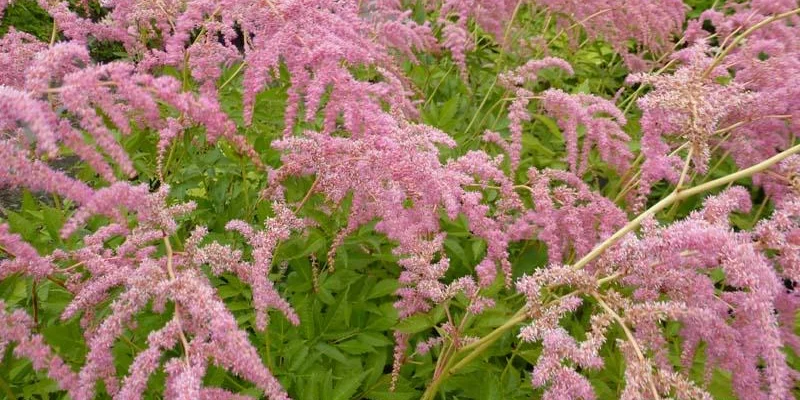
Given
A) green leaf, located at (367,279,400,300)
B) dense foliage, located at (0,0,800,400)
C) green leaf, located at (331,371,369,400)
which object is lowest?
green leaf, located at (367,279,400,300)

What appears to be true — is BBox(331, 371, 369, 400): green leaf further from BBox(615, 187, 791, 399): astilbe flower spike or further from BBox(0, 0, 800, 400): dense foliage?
BBox(615, 187, 791, 399): astilbe flower spike

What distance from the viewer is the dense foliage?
1.50 metres

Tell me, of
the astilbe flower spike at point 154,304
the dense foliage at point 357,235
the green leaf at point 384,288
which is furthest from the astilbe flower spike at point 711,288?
the green leaf at point 384,288

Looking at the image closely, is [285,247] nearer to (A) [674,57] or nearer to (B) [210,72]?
(B) [210,72]

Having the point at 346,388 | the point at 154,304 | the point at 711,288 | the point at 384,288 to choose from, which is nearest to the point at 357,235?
the point at 384,288

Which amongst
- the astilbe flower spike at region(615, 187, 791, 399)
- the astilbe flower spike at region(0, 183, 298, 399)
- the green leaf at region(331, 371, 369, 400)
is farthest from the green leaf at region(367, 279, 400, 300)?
the astilbe flower spike at region(615, 187, 791, 399)

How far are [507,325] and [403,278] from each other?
Result: 45 centimetres

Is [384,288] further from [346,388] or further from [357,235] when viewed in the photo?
[346,388]

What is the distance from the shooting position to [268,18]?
6.97ft

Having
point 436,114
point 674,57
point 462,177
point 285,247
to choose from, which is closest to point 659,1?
point 674,57

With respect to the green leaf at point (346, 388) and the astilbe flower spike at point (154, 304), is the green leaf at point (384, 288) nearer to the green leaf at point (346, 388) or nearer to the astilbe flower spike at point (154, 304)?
the green leaf at point (346, 388)

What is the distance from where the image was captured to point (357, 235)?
2.81m

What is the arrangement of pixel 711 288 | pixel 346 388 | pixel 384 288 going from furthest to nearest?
pixel 384 288, pixel 346 388, pixel 711 288

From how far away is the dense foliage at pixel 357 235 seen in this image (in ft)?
4.93
